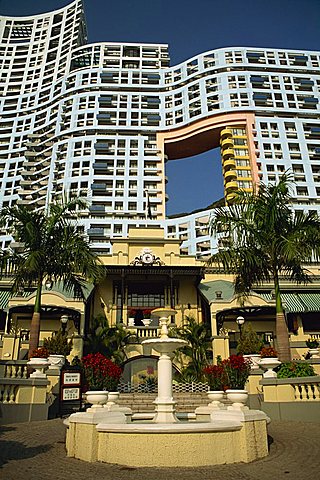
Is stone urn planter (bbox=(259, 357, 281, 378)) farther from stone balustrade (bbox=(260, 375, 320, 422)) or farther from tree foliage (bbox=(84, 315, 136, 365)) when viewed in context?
tree foliage (bbox=(84, 315, 136, 365))

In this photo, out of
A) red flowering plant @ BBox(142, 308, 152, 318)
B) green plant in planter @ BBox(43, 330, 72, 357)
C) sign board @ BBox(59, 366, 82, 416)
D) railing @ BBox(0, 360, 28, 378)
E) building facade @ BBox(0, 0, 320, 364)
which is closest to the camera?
sign board @ BBox(59, 366, 82, 416)

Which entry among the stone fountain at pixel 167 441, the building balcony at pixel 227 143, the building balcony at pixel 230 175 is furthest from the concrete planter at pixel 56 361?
the building balcony at pixel 227 143

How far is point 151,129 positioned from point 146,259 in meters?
53.7

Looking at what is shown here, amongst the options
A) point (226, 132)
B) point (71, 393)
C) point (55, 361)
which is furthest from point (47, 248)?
point (226, 132)

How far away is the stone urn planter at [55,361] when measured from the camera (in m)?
15.3

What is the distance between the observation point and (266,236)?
16516 millimetres

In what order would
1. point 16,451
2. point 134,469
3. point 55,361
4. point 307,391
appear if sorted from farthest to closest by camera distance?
point 55,361
point 307,391
point 16,451
point 134,469

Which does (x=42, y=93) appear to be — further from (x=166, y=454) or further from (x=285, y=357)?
(x=166, y=454)

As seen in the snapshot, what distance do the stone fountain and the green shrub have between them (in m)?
6.24

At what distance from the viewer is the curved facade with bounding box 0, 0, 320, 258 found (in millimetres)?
69125

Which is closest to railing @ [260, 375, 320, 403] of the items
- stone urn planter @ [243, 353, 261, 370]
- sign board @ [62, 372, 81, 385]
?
stone urn planter @ [243, 353, 261, 370]

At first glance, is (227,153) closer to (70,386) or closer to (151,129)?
(151,129)

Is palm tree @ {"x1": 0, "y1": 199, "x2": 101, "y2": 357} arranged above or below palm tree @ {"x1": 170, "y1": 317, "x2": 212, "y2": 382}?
above

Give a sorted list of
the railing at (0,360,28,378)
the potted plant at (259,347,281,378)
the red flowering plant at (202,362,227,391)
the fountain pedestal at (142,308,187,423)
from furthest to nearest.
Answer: the red flowering plant at (202,362,227,391) < the railing at (0,360,28,378) < the potted plant at (259,347,281,378) < the fountain pedestal at (142,308,187,423)
